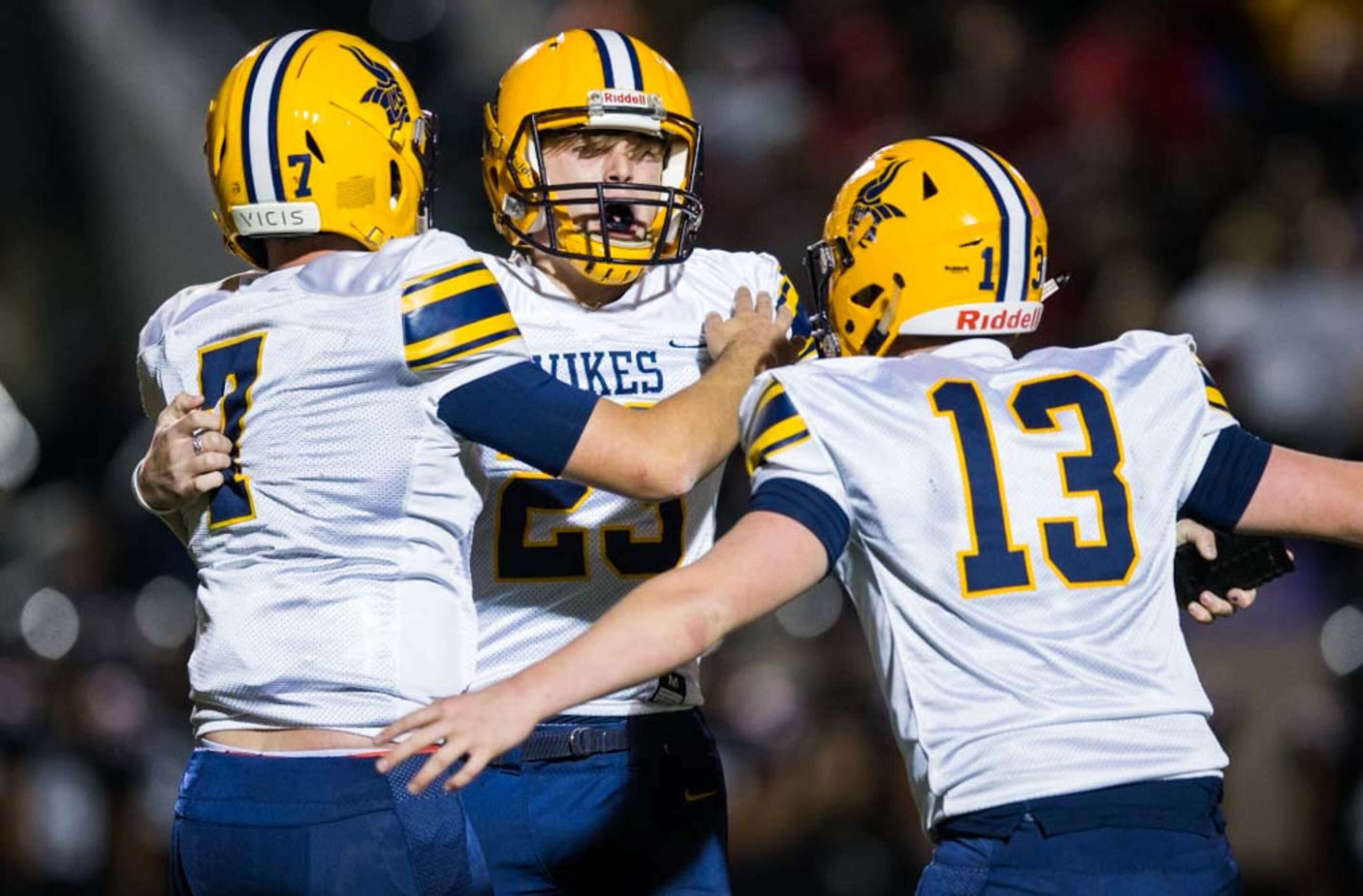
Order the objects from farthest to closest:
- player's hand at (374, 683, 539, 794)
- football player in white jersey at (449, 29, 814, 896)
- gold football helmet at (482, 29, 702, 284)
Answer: gold football helmet at (482, 29, 702, 284)
football player in white jersey at (449, 29, 814, 896)
player's hand at (374, 683, 539, 794)

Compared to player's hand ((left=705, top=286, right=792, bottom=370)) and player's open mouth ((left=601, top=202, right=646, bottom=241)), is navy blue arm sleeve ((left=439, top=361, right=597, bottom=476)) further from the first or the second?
player's open mouth ((left=601, top=202, right=646, bottom=241))

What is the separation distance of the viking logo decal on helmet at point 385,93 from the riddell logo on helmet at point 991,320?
111 centimetres

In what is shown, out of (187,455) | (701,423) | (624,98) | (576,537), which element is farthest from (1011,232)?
(187,455)

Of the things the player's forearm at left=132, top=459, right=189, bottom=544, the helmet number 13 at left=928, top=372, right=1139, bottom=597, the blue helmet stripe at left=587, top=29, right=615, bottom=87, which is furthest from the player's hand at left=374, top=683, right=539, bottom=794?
the blue helmet stripe at left=587, top=29, right=615, bottom=87

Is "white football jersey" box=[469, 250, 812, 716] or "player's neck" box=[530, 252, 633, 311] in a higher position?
"player's neck" box=[530, 252, 633, 311]

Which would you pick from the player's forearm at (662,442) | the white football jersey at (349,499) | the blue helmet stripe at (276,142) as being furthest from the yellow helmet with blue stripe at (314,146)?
the player's forearm at (662,442)

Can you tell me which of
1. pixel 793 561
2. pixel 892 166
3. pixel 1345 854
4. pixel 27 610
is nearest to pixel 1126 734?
pixel 793 561

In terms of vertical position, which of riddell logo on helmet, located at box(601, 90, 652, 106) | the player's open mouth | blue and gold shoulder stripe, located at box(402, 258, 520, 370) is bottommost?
the player's open mouth

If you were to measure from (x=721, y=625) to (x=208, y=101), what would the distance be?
7715 millimetres

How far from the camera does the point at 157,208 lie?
9703 mm

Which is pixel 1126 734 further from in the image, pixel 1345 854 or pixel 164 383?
pixel 1345 854

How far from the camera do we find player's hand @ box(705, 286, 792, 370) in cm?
369

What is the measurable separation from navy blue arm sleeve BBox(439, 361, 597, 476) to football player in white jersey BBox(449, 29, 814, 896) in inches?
9.6

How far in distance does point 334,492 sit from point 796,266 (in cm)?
555
